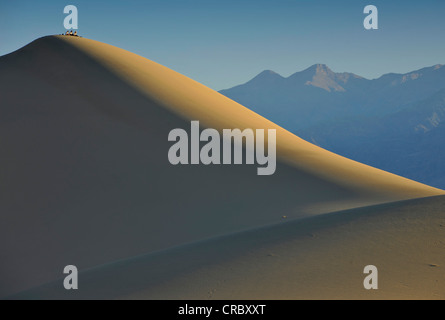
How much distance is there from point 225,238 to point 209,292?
3102 mm

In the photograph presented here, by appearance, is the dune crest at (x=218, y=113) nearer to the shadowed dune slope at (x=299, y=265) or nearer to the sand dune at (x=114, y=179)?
the sand dune at (x=114, y=179)

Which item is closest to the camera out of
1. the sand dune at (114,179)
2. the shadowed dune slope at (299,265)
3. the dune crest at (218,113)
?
the shadowed dune slope at (299,265)

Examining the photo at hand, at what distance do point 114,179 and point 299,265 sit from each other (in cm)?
896

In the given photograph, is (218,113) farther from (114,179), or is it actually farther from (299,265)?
(299,265)

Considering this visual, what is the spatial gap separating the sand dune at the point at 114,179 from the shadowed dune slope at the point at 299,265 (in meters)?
2.65

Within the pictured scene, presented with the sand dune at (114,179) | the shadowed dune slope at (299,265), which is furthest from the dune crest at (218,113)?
the shadowed dune slope at (299,265)

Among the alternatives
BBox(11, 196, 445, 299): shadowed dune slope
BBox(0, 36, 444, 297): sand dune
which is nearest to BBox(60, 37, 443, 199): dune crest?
BBox(0, 36, 444, 297): sand dune

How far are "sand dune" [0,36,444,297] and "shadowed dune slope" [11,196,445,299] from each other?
2.65m

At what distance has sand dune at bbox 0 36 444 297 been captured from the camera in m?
11.6

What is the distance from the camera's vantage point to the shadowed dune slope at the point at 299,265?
5781 mm

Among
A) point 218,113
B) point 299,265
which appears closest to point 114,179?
point 218,113

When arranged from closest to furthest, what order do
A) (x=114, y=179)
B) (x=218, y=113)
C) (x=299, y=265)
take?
(x=299, y=265)
(x=114, y=179)
(x=218, y=113)

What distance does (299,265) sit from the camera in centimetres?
665

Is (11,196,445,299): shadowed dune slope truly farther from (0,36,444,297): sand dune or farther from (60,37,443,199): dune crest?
(60,37,443,199): dune crest
